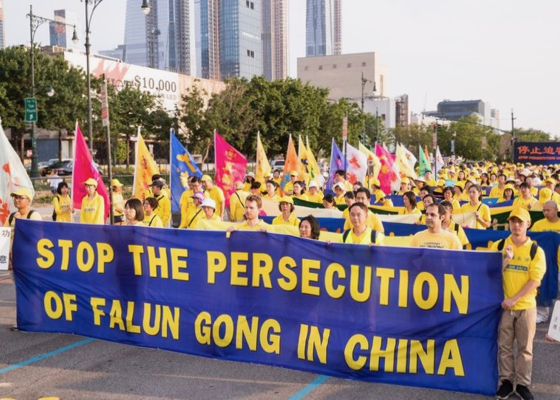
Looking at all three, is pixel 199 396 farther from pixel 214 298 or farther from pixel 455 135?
pixel 455 135

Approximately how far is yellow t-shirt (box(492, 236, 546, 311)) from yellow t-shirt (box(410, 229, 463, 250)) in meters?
0.79

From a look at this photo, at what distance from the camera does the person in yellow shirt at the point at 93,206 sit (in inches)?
400

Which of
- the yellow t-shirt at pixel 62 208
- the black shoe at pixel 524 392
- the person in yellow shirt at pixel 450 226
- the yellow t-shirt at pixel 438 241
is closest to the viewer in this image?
the black shoe at pixel 524 392

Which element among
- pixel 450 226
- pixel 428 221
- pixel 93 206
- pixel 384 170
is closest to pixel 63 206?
pixel 93 206

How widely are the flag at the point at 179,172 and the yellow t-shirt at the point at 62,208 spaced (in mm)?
2187

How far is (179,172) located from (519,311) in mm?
8758

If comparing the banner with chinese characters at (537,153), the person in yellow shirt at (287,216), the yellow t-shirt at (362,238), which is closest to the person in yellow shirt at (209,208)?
the person in yellow shirt at (287,216)

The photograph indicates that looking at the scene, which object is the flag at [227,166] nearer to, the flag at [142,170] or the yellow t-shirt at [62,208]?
the flag at [142,170]

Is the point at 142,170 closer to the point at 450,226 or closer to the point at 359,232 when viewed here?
the point at 450,226

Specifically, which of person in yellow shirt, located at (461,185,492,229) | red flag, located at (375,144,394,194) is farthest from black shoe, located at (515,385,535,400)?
red flag, located at (375,144,394,194)

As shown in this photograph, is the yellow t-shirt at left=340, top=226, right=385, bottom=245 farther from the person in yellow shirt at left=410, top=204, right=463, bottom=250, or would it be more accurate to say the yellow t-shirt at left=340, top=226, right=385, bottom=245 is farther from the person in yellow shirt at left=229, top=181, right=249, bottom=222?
the person in yellow shirt at left=229, top=181, right=249, bottom=222

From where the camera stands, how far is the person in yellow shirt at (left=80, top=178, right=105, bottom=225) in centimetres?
1016

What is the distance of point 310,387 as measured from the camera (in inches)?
244

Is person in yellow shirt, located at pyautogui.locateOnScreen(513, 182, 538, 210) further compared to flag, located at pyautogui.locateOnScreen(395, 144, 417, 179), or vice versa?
flag, located at pyautogui.locateOnScreen(395, 144, 417, 179)
